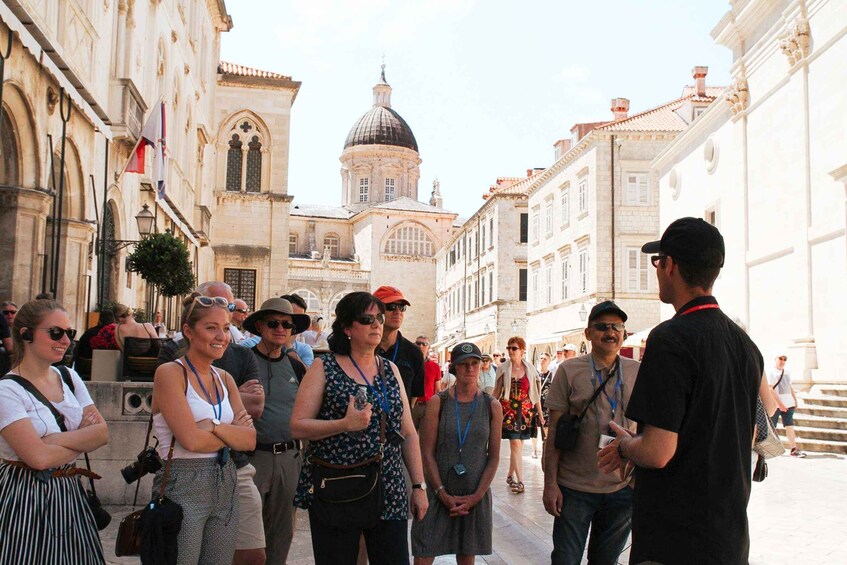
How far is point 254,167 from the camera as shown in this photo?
3728cm

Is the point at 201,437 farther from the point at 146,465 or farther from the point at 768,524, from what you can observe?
the point at 768,524

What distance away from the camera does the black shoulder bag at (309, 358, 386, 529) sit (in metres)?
3.99

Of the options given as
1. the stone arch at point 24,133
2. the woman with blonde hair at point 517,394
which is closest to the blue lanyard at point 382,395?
the woman with blonde hair at point 517,394

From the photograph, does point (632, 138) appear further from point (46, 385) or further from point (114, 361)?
point (46, 385)

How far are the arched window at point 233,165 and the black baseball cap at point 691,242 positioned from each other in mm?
35359

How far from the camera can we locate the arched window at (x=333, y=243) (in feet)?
272

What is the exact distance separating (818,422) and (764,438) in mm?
14232

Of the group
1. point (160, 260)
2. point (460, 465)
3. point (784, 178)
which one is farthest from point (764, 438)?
point (784, 178)

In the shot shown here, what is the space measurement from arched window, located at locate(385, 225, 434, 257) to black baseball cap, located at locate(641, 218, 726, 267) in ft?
240

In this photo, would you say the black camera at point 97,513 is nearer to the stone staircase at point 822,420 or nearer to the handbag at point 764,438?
the handbag at point 764,438

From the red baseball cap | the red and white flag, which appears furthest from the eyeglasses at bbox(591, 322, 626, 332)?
the red and white flag

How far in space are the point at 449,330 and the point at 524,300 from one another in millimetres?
17406

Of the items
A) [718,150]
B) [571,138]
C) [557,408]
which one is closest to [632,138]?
[571,138]

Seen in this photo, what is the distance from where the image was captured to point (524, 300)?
49094 millimetres
